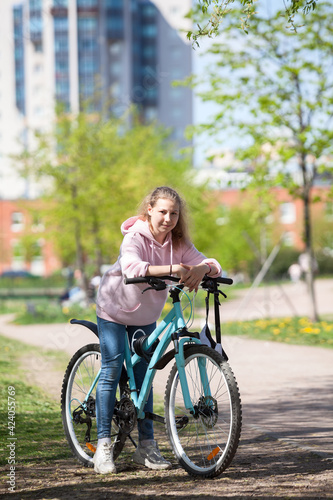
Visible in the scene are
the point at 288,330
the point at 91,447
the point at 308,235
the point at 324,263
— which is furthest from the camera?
the point at 324,263

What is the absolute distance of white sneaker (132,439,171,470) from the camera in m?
3.96

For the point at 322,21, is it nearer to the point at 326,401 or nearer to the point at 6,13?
the point at 326,401

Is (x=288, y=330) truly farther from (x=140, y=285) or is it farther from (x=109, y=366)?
(x=140, y=285)

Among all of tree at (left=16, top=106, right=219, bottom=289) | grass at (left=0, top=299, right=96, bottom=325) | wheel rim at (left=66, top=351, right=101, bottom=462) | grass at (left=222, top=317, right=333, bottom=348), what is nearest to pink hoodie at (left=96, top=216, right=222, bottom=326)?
wheel rim at (left=66, top=351, right=101, bottom=462)

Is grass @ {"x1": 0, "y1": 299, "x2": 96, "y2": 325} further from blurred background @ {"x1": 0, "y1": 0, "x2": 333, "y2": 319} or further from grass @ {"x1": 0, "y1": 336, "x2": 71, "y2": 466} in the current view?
grass @ {"x1": 0, "y1": 336, "x2": 71, "y2": 466}

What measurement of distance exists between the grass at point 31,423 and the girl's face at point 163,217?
5.23ft

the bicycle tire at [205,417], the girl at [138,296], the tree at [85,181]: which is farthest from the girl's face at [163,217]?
the tree at [85,181]

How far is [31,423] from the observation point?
17.8 ft

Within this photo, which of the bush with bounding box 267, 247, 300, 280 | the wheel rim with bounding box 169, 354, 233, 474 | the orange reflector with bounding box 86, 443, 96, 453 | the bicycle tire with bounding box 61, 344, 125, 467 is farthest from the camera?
the bush with bounding box 267, 247, 300, 280

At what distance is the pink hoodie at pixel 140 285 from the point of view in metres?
3.85

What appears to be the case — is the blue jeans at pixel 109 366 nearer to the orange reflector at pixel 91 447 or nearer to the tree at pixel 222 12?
the orange reflector at pixel 91 447

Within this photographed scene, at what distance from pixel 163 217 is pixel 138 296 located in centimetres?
47

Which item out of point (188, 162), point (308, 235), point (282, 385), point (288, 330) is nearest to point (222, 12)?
point (282, 385)

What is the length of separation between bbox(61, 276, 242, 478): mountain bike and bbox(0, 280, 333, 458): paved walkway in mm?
508
